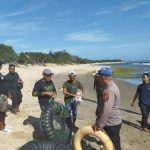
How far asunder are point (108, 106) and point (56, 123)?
3200 mm

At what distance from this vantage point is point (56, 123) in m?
9.05

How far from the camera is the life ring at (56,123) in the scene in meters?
8.50

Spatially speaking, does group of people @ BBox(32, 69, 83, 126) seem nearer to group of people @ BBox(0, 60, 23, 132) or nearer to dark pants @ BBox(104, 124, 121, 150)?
group of people @ BBox(0, 60, 23, 132)

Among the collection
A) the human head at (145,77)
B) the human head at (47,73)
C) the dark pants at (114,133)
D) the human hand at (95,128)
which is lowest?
the dark pants at (114,133)

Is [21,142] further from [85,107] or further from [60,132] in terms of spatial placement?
[85,107]

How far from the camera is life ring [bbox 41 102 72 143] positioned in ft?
27.9

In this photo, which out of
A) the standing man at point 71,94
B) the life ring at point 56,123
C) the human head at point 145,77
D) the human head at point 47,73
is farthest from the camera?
the human head at point 145,77

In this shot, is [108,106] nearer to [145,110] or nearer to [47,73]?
[47,73]

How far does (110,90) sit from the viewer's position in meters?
6.14

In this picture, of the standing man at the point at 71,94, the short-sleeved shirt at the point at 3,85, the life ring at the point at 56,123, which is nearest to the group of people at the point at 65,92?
the standing man at the point at 71,94

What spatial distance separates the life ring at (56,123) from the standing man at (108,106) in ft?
7.21

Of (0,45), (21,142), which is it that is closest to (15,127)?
(21,142)

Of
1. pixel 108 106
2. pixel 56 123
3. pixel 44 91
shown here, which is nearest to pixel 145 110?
pixel 56 123

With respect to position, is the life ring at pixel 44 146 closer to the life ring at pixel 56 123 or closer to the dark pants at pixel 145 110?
the life ring at pixel 56 123
